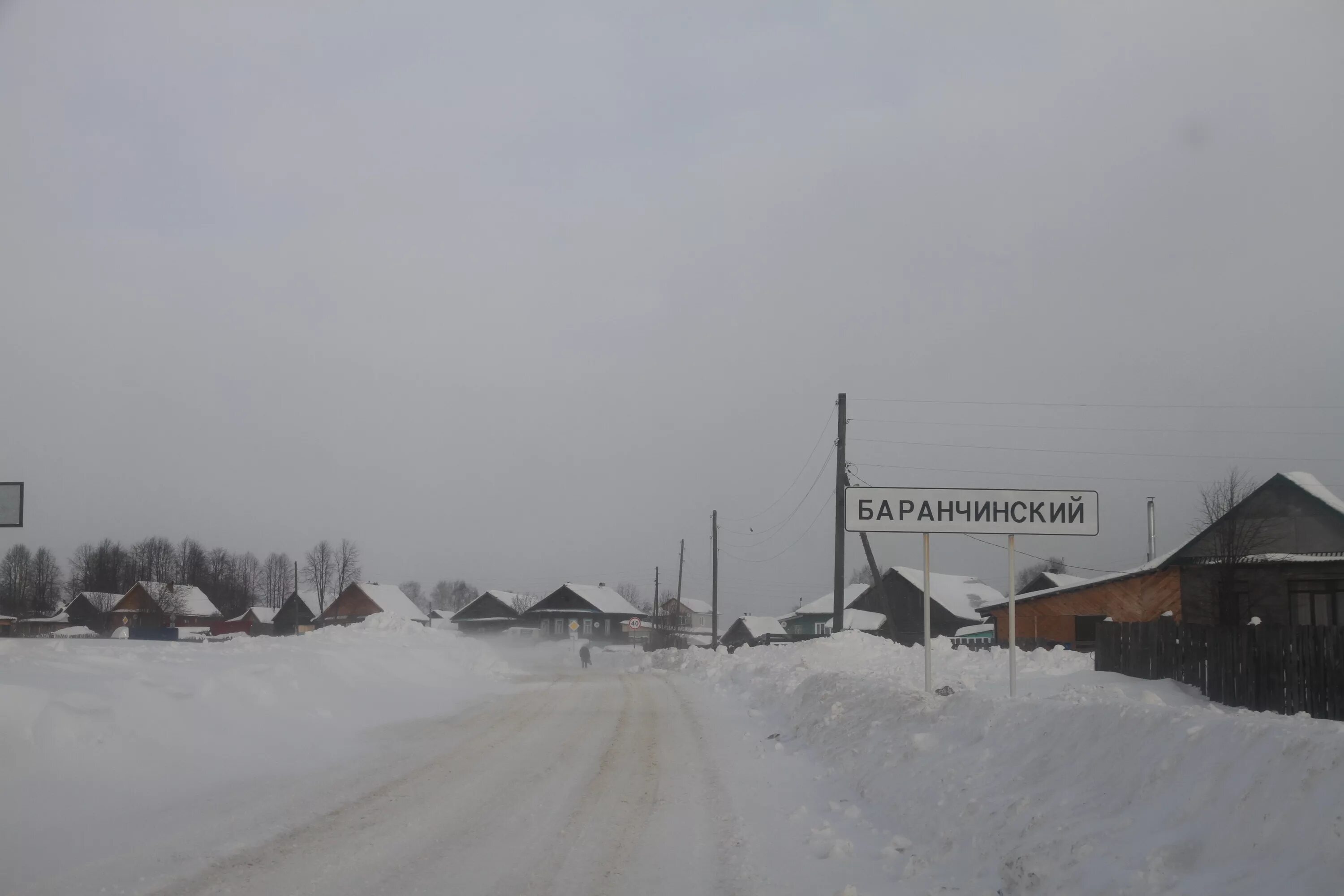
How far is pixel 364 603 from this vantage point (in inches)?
3497

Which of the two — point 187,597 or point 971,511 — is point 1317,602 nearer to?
point 971,511

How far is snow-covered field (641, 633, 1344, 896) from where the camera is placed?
516 cm

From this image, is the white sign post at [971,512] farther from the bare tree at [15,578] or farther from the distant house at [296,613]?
the bare tree at [15,578]

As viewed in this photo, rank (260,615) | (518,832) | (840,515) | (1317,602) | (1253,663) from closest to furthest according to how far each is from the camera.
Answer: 1. (518,832)
2. (1253,663)
3. (840,515)
4. (1317,602)
5. (260,615)

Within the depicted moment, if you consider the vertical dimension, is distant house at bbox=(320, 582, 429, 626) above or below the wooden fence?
below

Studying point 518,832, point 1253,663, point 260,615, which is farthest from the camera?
point 260,615

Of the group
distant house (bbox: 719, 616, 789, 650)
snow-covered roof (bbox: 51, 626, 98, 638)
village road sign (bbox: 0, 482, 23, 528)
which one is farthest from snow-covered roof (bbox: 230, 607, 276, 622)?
village road sign (bbox: 0, 482, 23, 528)

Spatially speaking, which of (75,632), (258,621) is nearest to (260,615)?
(258,621)

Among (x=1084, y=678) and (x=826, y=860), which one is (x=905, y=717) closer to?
(x=826, y=860)

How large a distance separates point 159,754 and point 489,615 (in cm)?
9482

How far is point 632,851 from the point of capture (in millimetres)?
7465

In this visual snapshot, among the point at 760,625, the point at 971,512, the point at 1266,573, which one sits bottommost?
the point at 760,625

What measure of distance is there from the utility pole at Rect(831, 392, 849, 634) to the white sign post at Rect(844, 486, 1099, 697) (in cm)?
1736

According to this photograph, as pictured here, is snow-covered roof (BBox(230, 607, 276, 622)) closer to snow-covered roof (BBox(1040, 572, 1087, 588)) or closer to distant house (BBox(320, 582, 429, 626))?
distant house (BBox(320, 582, 429, 626))
